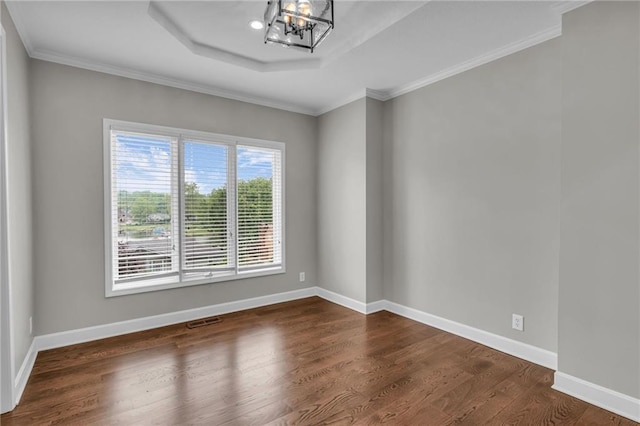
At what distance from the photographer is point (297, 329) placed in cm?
360

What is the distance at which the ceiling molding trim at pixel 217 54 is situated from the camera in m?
2.58

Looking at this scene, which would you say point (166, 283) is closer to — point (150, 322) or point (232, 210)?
point (150, 322)

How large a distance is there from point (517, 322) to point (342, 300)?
2.11 m

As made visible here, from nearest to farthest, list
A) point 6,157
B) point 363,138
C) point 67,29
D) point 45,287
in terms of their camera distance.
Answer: point 6,157 → point 67,29 → point 45,287 → point 363,138

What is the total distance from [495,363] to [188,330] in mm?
2981

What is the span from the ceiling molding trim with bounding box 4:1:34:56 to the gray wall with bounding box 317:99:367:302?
3.18 metres

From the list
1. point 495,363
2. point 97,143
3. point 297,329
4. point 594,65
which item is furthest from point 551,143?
point 97,143

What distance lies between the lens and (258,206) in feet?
14.6

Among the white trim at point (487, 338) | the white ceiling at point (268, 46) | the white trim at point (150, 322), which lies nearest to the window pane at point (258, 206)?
the white trim at point (150, 322)

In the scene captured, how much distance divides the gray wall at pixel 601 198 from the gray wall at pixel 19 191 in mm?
3790

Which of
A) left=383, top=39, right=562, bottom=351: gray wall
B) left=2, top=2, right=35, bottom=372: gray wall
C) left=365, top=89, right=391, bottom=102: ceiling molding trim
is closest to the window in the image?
left=2, top=2, right=35, bottom=372: gray wall

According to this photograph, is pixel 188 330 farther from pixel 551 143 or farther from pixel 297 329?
pixel 551 143

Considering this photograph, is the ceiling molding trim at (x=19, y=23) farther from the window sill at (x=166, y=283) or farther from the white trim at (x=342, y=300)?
the white trim at (x=342, y=300)

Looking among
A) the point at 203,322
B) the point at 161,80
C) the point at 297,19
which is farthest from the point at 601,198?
the point at 161,80
